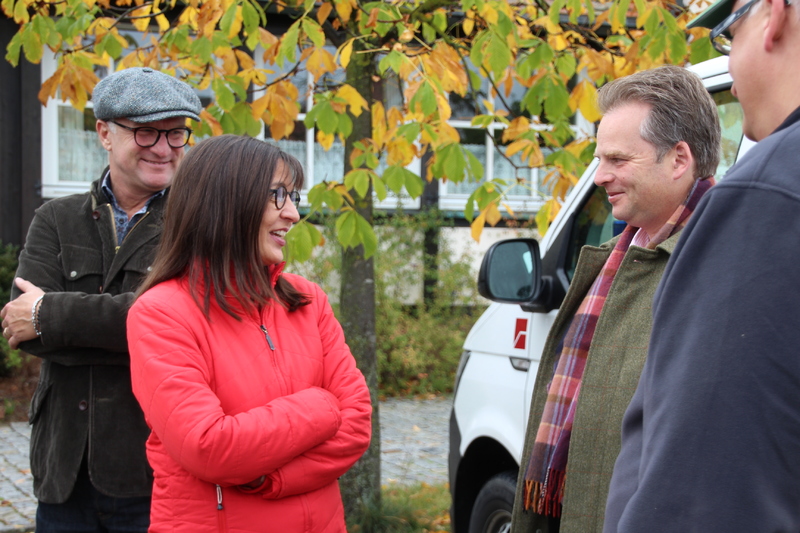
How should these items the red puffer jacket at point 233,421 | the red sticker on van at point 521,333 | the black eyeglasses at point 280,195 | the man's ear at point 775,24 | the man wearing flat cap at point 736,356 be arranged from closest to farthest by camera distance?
the man wearing flat cap at point 736,356, the man's ear at point 775,24, the red puffer jacket at point 233,421, the black eyeglasses at point 280,195, the red sticker on van at point 521,333

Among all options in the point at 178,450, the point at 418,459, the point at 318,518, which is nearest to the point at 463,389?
the point at 318,518

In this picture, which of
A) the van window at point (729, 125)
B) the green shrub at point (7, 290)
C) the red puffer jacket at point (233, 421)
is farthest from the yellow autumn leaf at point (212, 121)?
the green shrub at point (7, 290)

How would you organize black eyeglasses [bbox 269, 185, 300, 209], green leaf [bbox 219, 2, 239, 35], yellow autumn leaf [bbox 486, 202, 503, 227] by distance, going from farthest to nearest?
yellow autumn leaf [bbox 486, 202, 503, 227] < green leaf [bbox 219, 2, 239, 35] < black eyeglasses [bbox 269, 185, 300, 209]

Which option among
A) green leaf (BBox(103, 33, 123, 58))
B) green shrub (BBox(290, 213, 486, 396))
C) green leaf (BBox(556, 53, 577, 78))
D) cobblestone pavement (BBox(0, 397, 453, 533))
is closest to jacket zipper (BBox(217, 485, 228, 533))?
green leaf (BBox(103, 33, 123, 58))

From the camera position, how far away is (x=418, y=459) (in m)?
6.27

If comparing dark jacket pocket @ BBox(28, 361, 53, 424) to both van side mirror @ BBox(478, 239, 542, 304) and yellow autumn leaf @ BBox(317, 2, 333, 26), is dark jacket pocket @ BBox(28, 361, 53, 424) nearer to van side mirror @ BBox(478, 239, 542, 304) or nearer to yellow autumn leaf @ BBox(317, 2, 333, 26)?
van side mirror @ BBox(478, 239, 542, 304)

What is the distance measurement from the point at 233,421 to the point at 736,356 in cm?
112

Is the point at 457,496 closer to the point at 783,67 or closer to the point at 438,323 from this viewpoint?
the point at 783,67

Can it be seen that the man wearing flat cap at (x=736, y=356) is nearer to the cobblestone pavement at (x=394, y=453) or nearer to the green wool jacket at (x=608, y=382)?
the green wool jacket at (x=608, y=382)

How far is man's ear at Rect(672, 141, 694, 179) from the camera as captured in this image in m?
1.77

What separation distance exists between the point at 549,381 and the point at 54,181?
8.58m

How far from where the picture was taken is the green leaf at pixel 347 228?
3270 mm

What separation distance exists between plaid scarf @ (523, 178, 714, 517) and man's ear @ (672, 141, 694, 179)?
0.16m

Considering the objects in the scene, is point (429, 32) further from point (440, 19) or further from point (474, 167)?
point (474, 167)
